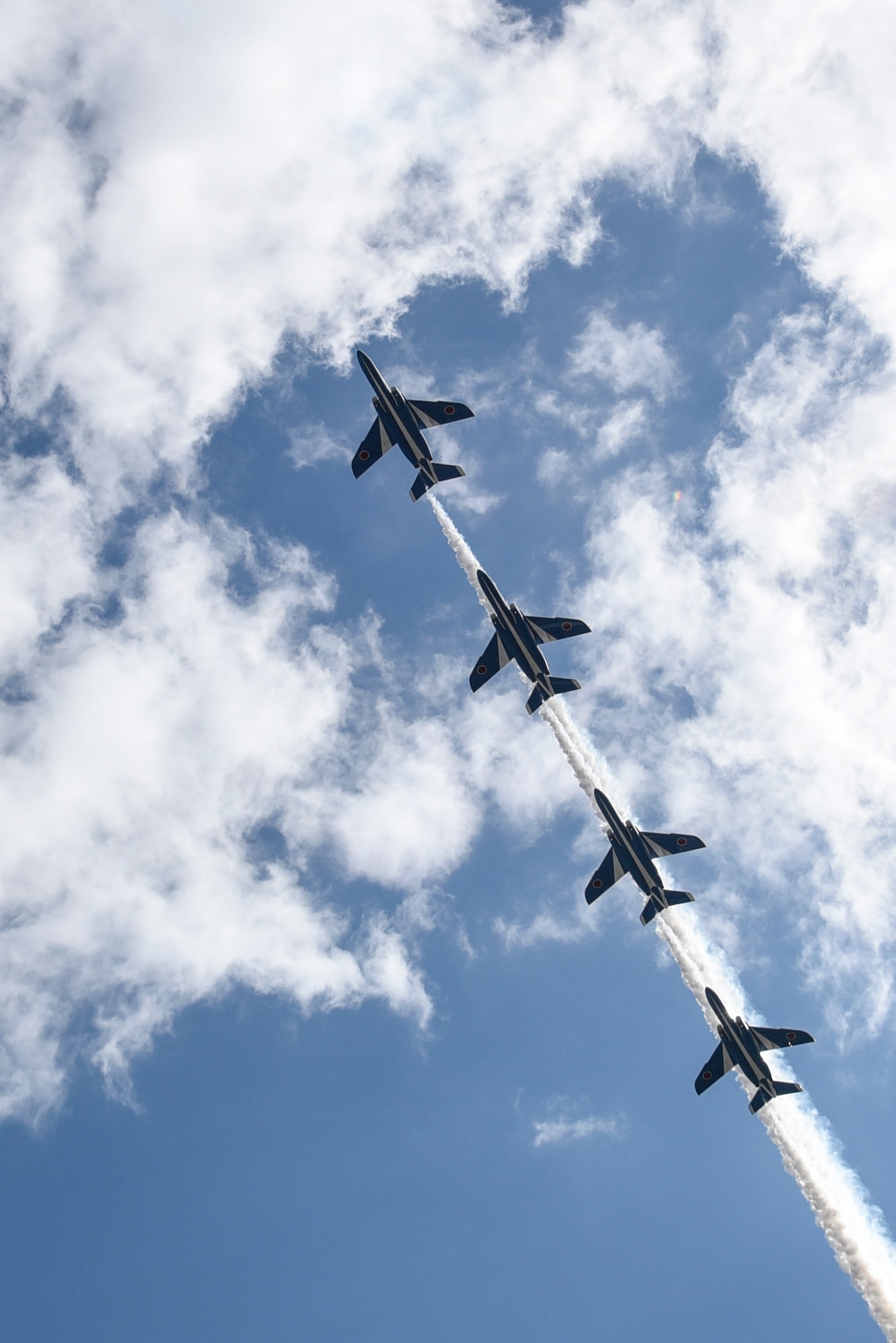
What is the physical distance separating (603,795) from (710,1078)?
28223 millimetres

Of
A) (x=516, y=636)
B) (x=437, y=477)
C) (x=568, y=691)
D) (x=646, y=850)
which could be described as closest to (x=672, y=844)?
(x=646, y=850)

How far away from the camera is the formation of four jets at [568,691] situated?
85.1 metres

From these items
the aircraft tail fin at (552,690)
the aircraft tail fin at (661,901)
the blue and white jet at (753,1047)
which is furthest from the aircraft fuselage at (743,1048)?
the aircraft tail fin at (552,690)

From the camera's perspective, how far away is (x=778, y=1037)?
281ft

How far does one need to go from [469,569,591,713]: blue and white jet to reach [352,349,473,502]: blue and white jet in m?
11.3

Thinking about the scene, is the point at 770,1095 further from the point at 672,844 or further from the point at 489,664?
the point at 489,664

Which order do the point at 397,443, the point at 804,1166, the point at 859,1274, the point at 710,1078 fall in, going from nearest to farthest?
1. the point at 859,1274
2. the point at 804,1166
3. the point at 710,1078
4. the point at 397,443

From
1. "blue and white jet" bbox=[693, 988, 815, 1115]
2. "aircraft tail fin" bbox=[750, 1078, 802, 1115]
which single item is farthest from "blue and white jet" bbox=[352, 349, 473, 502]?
"aircraft tail fin" bbox=[750, 1078, 802, 1115]

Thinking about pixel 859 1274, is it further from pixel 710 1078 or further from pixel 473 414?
pixel 473 414

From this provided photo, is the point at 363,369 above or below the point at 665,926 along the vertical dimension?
above

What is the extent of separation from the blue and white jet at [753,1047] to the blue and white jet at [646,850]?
29.5 ft

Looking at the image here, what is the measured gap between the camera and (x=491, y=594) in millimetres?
91438

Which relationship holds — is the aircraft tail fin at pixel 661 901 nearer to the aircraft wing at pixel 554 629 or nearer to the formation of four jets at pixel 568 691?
the formation of four jets at pixel 568 691

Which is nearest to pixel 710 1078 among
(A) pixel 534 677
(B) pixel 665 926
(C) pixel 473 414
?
(B) pixel 665 926
